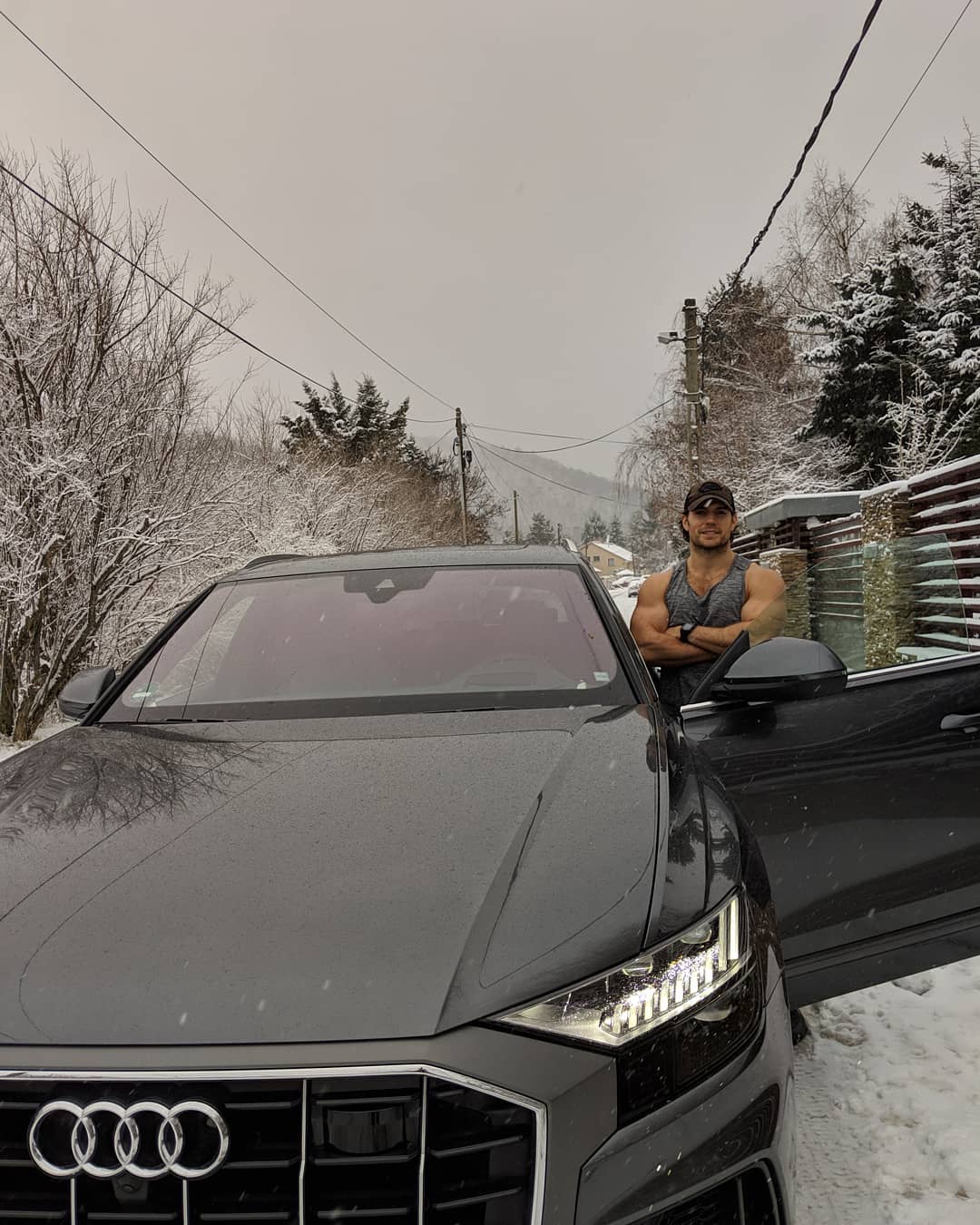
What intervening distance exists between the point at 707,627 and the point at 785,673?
1.68 metres

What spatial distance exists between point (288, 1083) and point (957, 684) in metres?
2.18

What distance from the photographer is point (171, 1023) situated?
1.14m

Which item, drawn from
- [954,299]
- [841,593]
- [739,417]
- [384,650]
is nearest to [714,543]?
[384,650]

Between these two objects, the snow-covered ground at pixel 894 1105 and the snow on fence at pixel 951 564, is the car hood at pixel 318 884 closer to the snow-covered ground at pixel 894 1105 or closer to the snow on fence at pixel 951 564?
the snow-covered ground at pixel 894 1105

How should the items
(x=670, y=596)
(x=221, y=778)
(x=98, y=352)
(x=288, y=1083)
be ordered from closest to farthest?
(x=288, y=1083)
(x=221, y=778)
(x=670, y=596)
(x=98, y=352)

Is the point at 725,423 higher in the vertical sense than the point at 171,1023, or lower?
Result: higher

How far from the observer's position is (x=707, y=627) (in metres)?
4.07

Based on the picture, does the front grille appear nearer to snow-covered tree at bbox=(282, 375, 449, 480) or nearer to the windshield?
the windshield

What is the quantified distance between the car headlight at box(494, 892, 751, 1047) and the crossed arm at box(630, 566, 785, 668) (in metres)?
2.59

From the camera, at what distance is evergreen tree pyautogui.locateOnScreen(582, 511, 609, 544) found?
157 metres

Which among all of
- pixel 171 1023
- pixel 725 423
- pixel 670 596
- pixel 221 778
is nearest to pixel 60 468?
pixel 670 596

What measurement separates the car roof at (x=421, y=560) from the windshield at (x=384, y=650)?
5cm

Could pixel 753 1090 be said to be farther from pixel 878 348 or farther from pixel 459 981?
pixel 878 348

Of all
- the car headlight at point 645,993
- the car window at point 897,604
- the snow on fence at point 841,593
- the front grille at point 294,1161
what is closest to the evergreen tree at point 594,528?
the snow on fence at point 841,593
